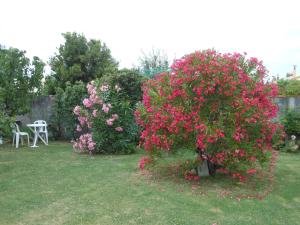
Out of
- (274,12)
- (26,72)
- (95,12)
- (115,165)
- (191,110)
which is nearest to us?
(191,110)

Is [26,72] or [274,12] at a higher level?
[274,12]

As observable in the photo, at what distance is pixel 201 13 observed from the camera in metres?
9.23

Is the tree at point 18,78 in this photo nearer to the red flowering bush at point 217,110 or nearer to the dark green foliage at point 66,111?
the dark green foliage at point 66,111

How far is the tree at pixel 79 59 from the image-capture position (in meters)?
17.2

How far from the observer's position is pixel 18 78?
1094cm

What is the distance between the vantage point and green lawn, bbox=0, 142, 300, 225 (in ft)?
13.3

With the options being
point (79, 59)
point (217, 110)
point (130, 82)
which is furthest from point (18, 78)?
point (217, 110)

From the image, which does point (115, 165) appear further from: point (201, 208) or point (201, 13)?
point (201, 13)

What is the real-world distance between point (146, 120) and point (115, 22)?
7061 millimetres

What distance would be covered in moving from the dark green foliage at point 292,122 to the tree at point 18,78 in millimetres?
7935

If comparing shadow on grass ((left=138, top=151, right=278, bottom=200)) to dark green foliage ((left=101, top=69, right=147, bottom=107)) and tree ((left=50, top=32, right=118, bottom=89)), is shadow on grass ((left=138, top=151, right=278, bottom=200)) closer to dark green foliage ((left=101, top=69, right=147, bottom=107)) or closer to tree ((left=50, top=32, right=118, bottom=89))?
dark green foliage ((left=101, top=69, right=147, bottom=107))

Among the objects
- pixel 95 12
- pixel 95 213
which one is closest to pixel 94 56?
pixel 95 12

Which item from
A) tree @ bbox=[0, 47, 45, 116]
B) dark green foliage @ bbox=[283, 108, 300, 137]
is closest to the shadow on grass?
dark green foliage @ bbox=[283, 108, 300, 137]

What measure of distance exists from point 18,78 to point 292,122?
28.1 ft
